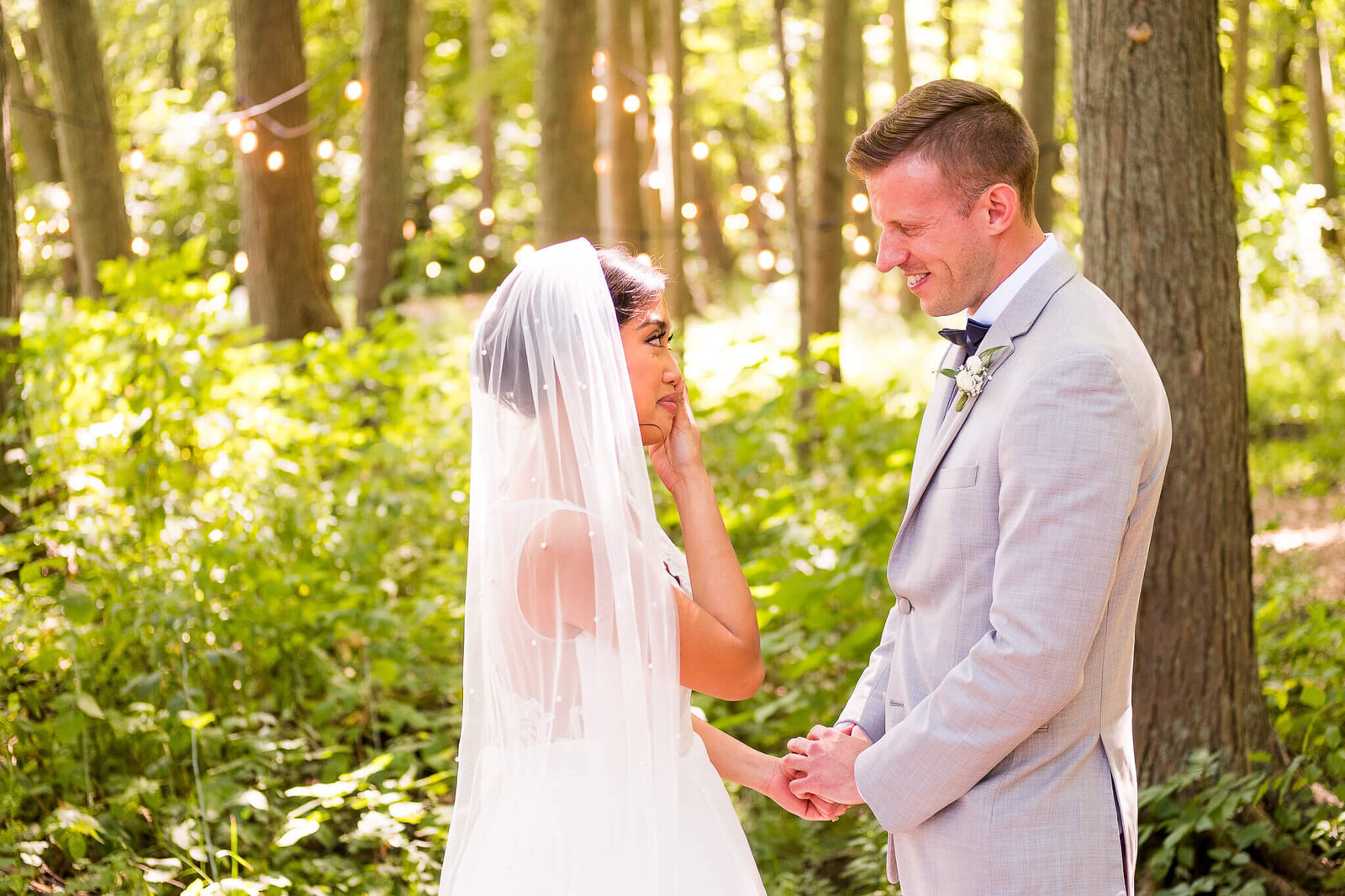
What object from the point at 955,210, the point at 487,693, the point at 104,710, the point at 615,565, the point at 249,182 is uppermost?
the point at 249,182

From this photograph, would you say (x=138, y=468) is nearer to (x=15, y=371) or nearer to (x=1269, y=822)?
(x=15, y=371)

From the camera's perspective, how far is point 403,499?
602cm

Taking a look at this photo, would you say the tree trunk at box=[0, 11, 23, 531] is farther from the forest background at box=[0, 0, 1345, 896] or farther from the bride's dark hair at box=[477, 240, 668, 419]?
the bride's dark hair at box=[477, 240, 668, 419]

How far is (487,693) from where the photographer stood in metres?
2.59

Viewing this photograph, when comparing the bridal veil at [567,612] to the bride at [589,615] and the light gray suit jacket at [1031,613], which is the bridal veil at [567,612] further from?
the light gray suit jacket at [1031,613]

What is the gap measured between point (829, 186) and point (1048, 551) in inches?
298

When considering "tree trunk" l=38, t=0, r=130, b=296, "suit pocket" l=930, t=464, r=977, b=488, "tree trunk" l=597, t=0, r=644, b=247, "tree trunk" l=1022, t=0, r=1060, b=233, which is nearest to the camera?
"suit pocket" l=930, t=464, r=977, b=488

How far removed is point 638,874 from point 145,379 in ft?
13.7

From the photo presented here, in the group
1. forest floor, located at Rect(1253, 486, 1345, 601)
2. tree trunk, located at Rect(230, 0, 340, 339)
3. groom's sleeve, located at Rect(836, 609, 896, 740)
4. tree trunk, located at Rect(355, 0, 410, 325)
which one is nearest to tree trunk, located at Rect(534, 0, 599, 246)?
tree trunk, located at Rect(355, 0, 410, 325)

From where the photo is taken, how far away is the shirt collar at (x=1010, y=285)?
2213 mm

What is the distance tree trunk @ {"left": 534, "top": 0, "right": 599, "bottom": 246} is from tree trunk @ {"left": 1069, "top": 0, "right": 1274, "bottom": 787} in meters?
5.88

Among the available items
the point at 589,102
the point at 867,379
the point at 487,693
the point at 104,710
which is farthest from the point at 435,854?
the point at 867,379

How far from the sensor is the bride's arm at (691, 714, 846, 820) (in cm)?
257

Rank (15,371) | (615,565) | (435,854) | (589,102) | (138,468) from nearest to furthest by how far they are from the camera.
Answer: (615,565)
(435,854)
(15,371)
(138,468)
(589,102)
